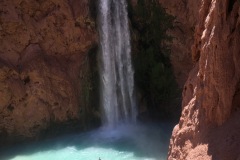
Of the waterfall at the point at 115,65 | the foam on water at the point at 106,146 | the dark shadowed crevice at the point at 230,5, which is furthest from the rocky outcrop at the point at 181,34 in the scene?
the dark shadowed crevice at the point at 230,5

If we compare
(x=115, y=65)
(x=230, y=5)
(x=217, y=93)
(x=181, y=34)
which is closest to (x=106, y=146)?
(x=115, y=65)

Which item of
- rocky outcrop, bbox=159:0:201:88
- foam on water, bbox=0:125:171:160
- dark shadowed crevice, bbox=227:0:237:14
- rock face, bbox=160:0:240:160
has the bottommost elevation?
foam on water, bbox=0:125:171:160

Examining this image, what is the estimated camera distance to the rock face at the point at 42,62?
14.1 m

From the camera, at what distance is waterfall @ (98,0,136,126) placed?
15.2 metres

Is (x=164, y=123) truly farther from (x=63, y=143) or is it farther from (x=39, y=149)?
(x=39, y=149)

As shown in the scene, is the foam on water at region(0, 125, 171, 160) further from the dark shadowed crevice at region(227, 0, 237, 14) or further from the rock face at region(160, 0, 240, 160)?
the dark shadowed crevice at region(227, 0, 237, 14)

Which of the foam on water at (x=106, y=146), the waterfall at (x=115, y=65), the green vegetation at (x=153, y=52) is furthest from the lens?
the waterfall at (x=115, y=65)

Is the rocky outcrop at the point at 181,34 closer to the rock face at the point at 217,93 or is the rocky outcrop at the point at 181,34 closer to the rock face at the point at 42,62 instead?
the rock face at the point at 42,62

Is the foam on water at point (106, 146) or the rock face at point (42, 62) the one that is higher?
the rock face at point (42, 62)

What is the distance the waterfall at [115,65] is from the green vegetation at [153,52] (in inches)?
15.9

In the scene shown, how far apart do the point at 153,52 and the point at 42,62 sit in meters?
4.72

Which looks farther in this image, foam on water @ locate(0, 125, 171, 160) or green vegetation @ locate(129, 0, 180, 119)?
green vegetation @ locate(129, 0, 180, 119)

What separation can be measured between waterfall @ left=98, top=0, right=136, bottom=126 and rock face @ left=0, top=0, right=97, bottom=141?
2.40 feet

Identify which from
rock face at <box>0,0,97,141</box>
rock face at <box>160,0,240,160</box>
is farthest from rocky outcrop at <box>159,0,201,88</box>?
rock face at <box>160,0,240,160</box>
